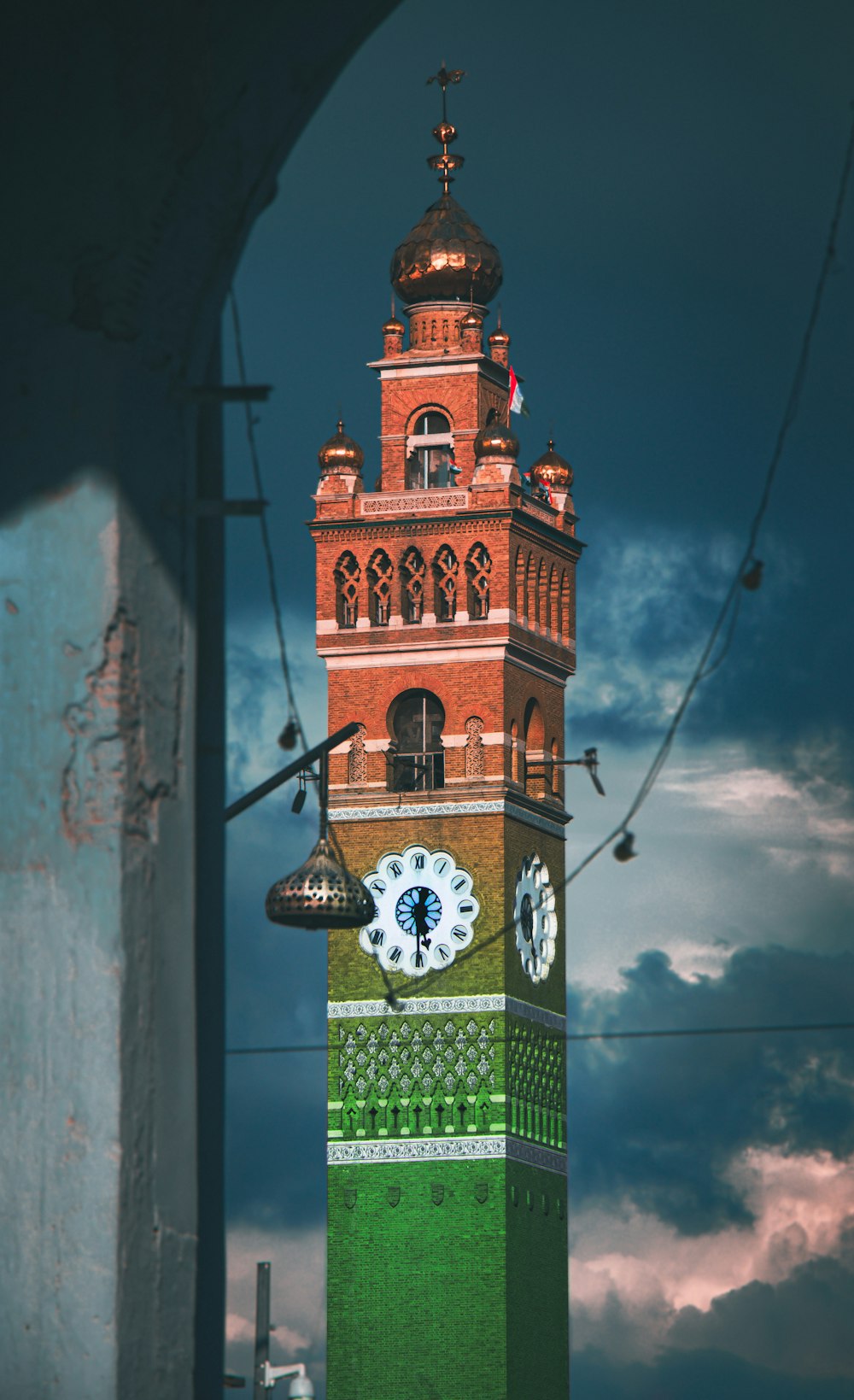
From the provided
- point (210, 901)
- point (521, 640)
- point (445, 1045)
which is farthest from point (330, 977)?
point (210, 901)

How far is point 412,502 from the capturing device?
45406mm

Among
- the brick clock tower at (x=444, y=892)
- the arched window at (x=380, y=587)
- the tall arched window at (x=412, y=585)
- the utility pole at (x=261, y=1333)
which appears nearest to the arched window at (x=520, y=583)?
the brick clock tower at (x=444, y=892)

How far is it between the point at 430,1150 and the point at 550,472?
33.9 ft

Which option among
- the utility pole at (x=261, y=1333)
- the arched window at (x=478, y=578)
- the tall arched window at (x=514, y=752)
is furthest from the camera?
the arched window at (x=478, y=578)

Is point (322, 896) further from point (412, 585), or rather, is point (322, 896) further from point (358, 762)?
point (412, 585)

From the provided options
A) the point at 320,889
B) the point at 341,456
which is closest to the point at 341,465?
the point at 341,456

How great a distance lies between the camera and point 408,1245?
144 ft

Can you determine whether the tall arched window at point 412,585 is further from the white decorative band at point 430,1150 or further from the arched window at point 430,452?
the white decorative band at point 430,1150

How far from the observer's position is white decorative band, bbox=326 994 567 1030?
44.3 meters

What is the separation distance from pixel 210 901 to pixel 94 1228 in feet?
3.60

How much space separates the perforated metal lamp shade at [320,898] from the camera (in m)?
19.2

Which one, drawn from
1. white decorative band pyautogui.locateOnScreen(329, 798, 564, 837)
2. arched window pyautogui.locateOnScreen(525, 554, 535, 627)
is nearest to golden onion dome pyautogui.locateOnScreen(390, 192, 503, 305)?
arched window pyautogui.locateOnScreen(525, 554, 535, 627)

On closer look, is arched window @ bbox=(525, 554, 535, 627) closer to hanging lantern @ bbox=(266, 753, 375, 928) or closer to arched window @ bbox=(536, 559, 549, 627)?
arched window @ bbox=(536, 559, 549, 627)

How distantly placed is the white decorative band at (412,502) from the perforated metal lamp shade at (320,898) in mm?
21277
